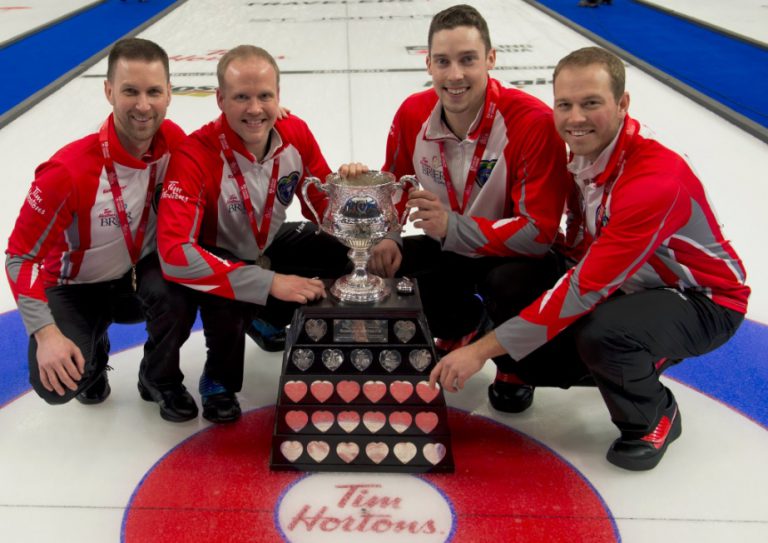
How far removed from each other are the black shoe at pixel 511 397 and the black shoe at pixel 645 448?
320mm

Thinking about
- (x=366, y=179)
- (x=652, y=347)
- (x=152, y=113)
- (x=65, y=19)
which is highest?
(x=152, y=113)

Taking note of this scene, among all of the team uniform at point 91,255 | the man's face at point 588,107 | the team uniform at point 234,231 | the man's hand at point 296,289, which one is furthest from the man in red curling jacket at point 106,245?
the man's face at point 588,107

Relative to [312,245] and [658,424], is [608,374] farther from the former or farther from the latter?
[312,245]

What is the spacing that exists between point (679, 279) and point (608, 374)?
12.9 inches

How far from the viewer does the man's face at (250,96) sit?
7.95ft

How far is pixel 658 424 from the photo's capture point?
2291 mm

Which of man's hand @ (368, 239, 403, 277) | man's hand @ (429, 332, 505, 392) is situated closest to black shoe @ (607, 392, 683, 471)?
man's hand @ (429, 332, 505, 392)

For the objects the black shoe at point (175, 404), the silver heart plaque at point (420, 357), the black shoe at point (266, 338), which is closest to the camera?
the silver heart plaque at point (420, 357)

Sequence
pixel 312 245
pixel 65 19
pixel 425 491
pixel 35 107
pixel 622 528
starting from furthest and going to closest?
1. pixel 65 19
2. pixel 35 107
3. pixel 312 245
4. pixel 425 491
5. pixel 622 528

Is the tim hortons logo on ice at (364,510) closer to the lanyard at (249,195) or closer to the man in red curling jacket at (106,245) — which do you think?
the man in red curling jacket at (106,245)

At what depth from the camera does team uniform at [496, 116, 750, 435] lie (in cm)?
212

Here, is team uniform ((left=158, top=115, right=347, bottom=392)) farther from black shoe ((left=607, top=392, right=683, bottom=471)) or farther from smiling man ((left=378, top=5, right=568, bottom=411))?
black shoe ((left=607, top=392, right=683, bottom=471))

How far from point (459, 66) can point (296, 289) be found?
0.86 m

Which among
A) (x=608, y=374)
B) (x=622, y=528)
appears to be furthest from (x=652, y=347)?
(x=622, y=528)
